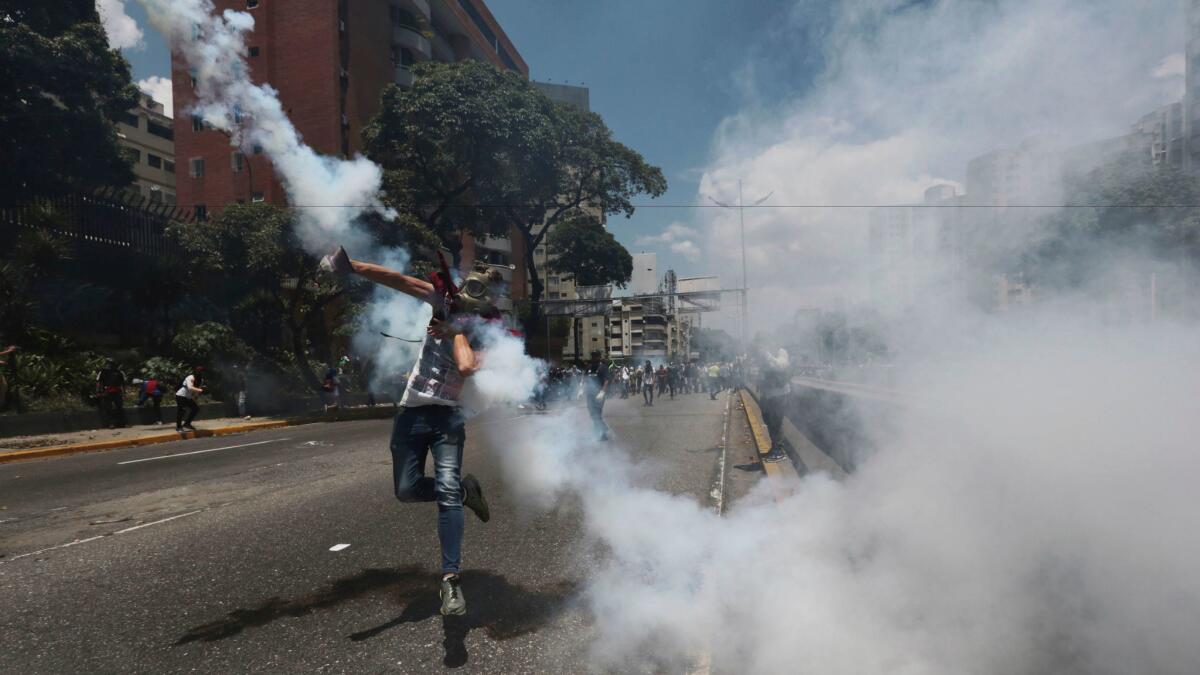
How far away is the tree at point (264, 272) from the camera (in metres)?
17.6

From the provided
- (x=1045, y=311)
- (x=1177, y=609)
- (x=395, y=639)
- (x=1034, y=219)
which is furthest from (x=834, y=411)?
(x=395, y=639)

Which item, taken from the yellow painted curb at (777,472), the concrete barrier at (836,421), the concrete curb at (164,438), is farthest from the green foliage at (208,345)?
the concrete barrier at (836,421)

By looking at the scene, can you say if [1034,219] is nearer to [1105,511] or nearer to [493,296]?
[1105,511]

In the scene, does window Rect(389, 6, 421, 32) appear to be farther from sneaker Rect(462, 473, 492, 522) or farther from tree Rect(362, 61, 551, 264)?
sneaker Rect(462, 473, 492, 522)

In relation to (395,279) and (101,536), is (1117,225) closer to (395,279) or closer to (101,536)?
(395,279)

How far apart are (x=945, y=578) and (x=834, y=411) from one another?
4.93 metres

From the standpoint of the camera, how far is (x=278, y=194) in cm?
3006

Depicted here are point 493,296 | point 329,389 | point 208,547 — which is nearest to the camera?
point 493,296

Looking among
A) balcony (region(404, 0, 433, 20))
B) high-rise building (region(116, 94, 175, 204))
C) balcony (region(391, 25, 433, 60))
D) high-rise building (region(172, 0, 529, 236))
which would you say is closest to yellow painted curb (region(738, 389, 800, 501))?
high-rise building (region(172, 0, 529, 236))

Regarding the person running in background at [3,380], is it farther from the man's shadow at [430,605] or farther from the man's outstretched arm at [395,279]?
the man's outstretched arm at [395,279]

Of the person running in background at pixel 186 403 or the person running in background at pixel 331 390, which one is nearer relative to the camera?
the person running in background at pixel 186 403

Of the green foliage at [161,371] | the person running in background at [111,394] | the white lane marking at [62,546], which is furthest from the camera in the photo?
the green foliage at [161,371]

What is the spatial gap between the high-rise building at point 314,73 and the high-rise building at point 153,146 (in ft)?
35.6

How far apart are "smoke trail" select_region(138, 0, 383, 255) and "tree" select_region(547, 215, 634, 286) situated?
34.4m
